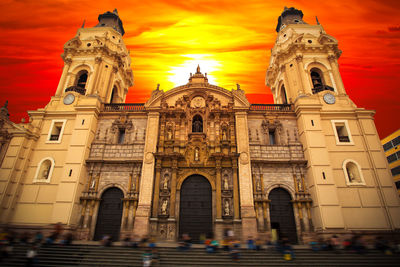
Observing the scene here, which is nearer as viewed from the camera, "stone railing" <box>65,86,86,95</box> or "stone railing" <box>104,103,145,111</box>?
"stone railing" <box>104,103,145,111</box>

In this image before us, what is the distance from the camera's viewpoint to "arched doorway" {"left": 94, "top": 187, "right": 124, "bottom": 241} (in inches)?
760

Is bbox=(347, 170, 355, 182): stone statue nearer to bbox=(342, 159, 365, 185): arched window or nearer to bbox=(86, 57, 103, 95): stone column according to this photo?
bbox=(342, 159, 365, 185): arched window

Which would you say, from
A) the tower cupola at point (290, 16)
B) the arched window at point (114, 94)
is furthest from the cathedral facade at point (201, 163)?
the tower cupola at point (290, 16)

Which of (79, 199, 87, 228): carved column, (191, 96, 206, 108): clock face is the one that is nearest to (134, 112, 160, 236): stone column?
(191, 96, 206, 108): clock face

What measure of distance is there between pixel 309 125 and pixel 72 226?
922 inches

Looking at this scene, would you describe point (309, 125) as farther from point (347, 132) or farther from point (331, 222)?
point (331, 222)

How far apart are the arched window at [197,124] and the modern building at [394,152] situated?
34090 millimetres

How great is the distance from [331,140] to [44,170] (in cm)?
2819

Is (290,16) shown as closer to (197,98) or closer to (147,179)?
(197,98)

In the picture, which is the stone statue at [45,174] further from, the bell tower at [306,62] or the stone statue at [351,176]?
the stone statue at [351,176]

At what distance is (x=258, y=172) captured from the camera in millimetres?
20859

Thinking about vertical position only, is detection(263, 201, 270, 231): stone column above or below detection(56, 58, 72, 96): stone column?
below

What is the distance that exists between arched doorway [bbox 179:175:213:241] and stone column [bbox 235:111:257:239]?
3.00 m

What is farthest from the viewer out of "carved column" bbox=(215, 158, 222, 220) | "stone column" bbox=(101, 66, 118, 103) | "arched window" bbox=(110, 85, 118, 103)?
"arched window" bbox=(110, 85, 118, 103)
